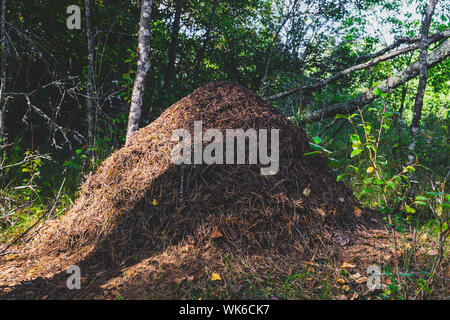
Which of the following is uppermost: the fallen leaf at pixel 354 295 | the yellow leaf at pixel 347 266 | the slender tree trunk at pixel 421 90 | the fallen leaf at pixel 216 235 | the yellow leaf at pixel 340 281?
the slender tree trunk at pixel 421 90

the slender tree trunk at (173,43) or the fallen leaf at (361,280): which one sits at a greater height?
the slender tree trunk at (173,43)

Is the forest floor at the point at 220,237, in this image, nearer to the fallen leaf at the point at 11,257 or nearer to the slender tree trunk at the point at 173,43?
the fallen leaf at the point at 11,257

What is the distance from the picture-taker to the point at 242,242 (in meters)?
2.28

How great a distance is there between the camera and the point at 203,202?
8.03 feet

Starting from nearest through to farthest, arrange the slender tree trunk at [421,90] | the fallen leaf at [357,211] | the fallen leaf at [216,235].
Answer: the fallen leaf at [216,235], the fallen leaf at [357,211], the slender tree trunk at [421,90]

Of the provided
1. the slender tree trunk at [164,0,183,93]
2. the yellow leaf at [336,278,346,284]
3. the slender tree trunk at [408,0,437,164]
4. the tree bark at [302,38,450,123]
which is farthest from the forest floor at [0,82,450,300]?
the slender tree trunk at [164,0,183,93]

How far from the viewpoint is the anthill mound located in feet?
7.67

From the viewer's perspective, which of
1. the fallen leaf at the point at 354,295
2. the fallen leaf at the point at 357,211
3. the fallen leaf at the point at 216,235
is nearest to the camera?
the fallen leaf at the point at 354,295

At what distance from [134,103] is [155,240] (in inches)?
91.0

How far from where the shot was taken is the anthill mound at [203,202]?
2.34 metres

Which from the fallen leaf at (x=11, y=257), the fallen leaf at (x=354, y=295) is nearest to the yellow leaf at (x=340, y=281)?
the fallen leaf at (x=354, y=295)

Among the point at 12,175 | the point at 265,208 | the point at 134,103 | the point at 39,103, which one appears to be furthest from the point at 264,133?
the point at 39,103

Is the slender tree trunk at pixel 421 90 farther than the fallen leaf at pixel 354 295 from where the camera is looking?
Yes

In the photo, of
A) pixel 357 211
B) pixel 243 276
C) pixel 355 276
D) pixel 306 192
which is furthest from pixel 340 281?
pixel 357 211
